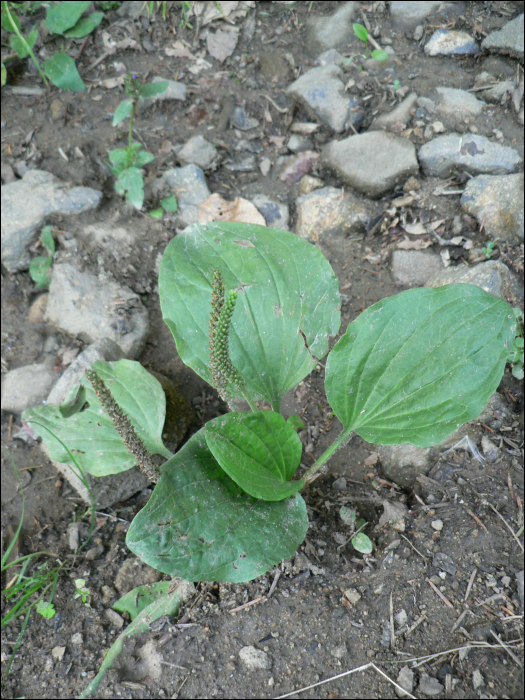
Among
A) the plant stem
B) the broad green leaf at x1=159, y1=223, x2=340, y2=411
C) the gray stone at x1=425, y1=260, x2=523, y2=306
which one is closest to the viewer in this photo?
the plant stem

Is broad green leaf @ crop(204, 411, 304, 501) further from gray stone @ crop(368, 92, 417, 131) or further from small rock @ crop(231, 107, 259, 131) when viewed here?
small rock @ crop(231, 107, 259, 131)

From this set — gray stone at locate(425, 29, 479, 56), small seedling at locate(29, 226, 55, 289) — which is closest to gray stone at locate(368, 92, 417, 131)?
gray stone at locate(425, 29, 479, 56)

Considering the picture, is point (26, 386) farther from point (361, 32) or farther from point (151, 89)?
point (361, 32)

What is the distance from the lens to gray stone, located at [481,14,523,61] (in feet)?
10.5

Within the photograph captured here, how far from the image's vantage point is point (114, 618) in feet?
7.21

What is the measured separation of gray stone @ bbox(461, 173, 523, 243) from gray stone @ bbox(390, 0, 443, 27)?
1581 millimetres

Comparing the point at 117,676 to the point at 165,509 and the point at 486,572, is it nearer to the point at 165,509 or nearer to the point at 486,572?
the point at 165,509

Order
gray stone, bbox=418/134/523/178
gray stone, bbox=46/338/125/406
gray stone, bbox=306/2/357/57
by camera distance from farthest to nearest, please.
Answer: gray stone, bbox=306/2/357/57 < gray stone, bbox=418/134/523/178 < gray stone, bbox=46/338/125/406

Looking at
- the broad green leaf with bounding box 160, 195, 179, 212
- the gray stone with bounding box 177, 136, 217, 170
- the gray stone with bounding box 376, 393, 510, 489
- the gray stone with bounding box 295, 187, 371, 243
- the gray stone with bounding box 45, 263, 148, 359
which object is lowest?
the gray stone with bounding box 376, 393, 510, 489

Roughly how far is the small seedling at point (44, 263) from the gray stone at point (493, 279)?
97.9 inches

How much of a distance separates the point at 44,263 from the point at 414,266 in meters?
2.42

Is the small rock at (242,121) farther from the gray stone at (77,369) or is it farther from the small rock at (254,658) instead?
the small rock at (254,658)

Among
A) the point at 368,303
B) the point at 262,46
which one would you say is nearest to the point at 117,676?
the point at 368,303

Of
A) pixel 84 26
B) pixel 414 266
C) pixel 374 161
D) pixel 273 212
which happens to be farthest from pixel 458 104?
pixel 84 26
